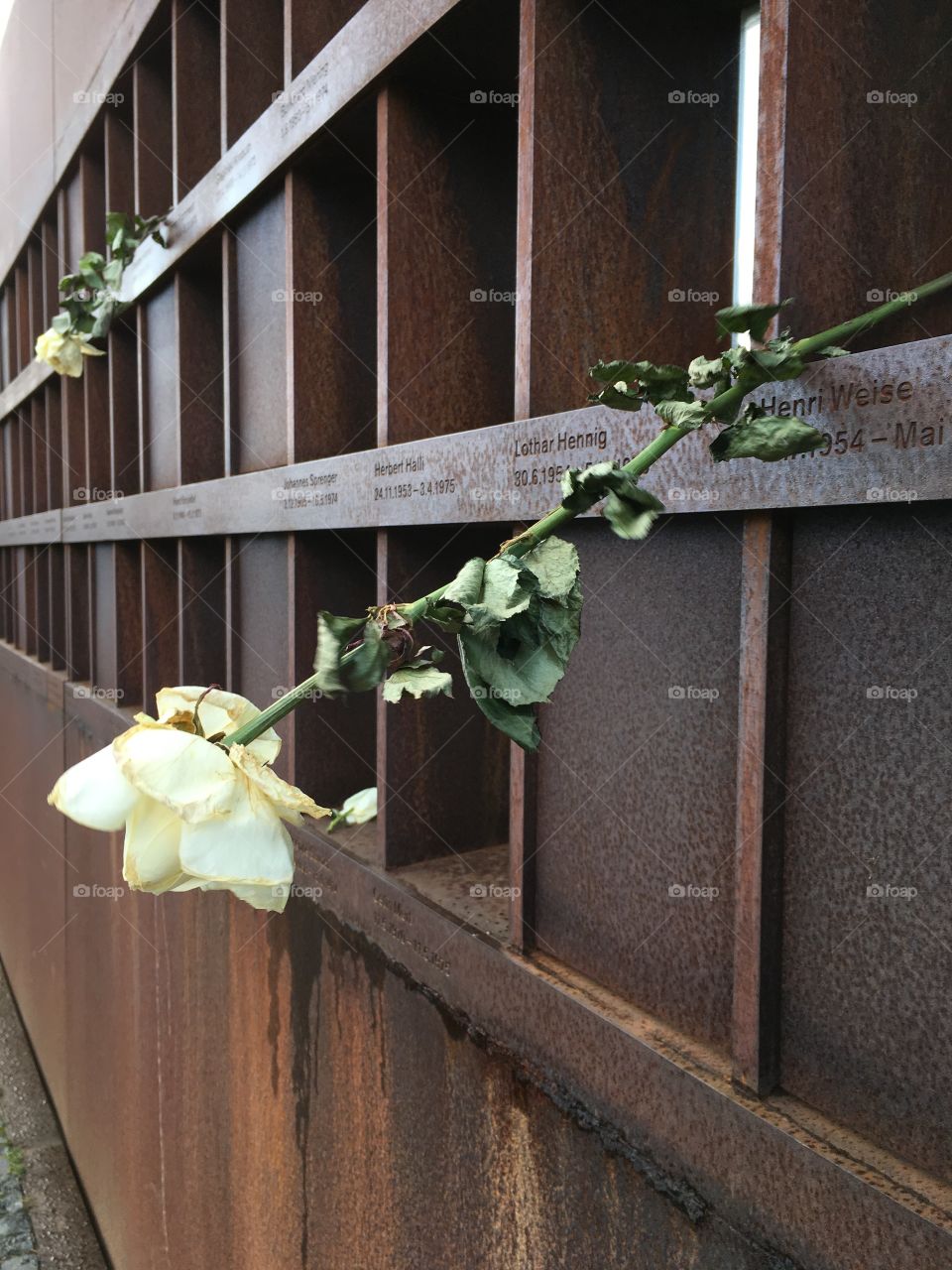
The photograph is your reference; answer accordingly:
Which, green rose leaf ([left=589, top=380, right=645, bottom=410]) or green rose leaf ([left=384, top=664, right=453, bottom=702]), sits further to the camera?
green rose leaf ([left=589, top=380, right=645, bottom=410])

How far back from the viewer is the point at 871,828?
0.72 m

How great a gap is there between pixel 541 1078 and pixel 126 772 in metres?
0.64

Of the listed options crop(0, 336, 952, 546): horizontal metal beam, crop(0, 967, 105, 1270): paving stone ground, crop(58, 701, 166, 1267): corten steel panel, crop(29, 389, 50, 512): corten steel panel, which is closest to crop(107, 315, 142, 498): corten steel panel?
crop(58, 701, 166, 1267): corten steel panel

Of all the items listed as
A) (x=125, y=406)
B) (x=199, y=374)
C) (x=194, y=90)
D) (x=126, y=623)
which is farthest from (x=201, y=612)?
(x=194, y=90)

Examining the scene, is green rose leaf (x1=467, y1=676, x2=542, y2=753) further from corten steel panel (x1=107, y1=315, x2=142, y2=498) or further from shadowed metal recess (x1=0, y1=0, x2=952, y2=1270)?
corten steel panel (x1=107, y1=315, x2=142, y2=498)

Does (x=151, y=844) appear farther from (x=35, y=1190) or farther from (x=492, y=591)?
(x=35, y=1190)

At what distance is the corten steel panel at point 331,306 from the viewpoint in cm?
149

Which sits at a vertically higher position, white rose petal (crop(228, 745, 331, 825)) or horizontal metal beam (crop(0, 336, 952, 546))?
horizontal metal beam (crop(0, 336, 952, 546))

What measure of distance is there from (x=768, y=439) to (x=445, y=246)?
2.57 feet

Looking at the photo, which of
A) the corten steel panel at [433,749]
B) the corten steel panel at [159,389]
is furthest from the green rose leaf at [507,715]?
the corten steel panel at [159,389]

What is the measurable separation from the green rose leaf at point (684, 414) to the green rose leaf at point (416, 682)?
0.21m

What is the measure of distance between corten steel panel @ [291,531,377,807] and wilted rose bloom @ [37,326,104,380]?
47.8 inches

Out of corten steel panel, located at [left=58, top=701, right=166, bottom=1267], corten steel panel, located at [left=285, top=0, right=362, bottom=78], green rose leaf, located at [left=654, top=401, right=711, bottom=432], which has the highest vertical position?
corten steel panel, located at [left=285, top=0, right=362, bottom=78]

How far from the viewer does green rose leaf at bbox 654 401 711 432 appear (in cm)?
59
